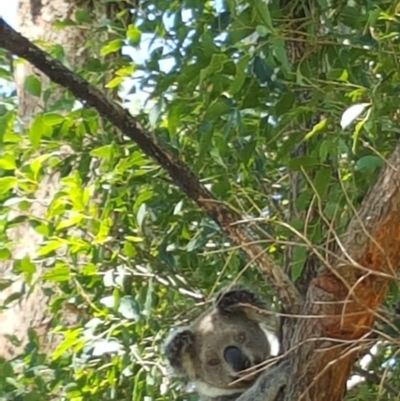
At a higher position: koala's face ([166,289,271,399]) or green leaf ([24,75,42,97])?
green leaf ([24,75,42,97])

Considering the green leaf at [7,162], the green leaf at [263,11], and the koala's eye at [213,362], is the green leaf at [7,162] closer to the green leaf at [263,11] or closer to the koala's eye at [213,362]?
the green leaf at [263,11]

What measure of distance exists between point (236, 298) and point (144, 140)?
630 millimetres

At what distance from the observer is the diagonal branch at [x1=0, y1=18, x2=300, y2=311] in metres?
1.24

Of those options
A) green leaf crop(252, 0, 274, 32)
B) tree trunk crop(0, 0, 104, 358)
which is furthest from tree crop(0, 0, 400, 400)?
tree trunk crop(0, 0, 104, 358)

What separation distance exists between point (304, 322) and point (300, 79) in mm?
318

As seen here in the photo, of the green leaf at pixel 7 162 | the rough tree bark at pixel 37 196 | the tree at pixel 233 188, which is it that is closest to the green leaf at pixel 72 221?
the tree at pixel 233 188

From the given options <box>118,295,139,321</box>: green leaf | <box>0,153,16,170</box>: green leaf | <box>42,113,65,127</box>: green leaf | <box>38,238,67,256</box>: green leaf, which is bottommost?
<box>118,295,139,321</box>: green leaf

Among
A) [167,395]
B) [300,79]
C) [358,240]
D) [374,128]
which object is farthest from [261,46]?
[167,395]

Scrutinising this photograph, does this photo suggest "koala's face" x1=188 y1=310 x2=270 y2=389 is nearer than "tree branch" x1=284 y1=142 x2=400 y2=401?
No

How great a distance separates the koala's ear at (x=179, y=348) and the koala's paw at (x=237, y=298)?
0.31 feet

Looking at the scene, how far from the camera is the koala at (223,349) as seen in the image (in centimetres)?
196

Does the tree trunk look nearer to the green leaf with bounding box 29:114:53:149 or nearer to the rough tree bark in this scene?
the rough tree bark

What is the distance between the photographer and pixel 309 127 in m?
1.54

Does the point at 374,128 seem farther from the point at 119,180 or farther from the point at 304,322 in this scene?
the point at 119,180
